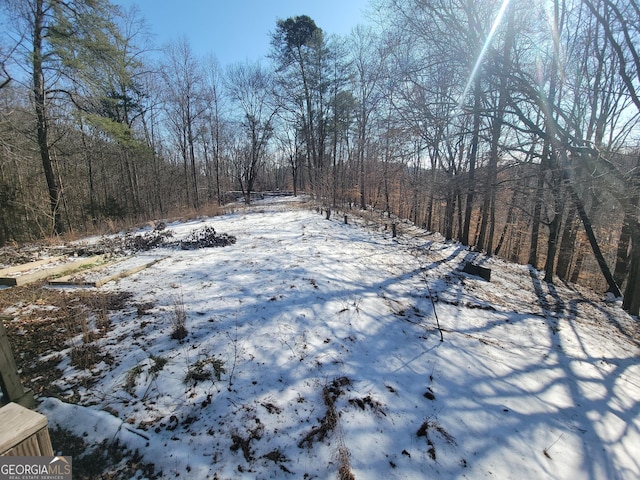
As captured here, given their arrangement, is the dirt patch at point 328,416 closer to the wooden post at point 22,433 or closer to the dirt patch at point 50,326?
the wooden post at point 22,433

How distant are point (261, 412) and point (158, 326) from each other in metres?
1.80

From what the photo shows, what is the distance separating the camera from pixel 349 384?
2.81 meters

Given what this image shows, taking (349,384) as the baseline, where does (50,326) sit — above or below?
above

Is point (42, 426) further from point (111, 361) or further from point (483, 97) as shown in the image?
point (483, 97)

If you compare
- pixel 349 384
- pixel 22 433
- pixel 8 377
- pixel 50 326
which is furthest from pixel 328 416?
pixel 50 326

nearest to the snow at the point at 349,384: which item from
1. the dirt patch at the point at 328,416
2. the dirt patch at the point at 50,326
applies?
the dirt patch at the point at 328,416

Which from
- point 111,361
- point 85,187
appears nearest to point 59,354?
point 111,361

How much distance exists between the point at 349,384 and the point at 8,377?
2.72 metres

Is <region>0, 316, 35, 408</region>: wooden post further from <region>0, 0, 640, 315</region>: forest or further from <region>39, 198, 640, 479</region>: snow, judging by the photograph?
<region>0, 0, 640, 315</region>: forest

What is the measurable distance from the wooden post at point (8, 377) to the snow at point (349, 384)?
0.78 feet

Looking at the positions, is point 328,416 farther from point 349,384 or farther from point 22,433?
point 22,433

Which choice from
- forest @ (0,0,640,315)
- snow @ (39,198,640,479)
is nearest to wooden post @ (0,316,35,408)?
snow @ (39,198,640,479)

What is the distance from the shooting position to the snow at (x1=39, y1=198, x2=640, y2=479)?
2119 millimetres

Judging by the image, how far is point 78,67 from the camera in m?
8.92
